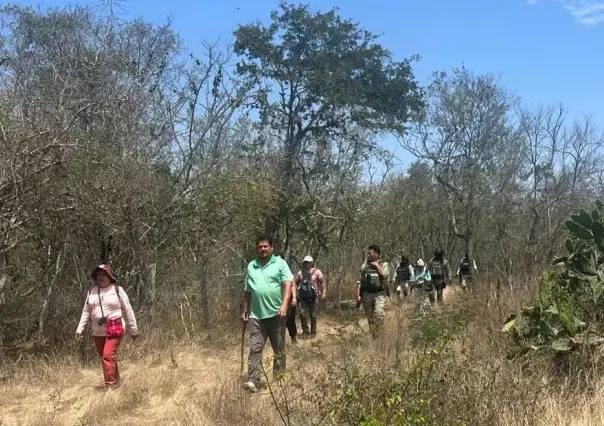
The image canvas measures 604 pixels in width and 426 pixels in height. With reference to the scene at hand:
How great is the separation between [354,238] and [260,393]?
1247 centimetres

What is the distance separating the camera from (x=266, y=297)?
6.04 meters

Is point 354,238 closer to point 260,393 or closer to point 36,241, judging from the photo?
point 36,241

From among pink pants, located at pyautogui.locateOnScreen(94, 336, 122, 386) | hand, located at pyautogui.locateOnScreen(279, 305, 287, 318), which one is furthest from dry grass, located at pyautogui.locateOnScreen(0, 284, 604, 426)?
hand, located at pyautogui.locateOnScreen(279, 305, 287, 318)

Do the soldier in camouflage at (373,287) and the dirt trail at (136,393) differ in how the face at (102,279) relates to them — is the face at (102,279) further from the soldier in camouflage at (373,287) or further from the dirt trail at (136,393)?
the soldier in camouflage at (373,287)

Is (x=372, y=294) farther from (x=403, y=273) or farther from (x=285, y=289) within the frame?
(x=403, y=273)

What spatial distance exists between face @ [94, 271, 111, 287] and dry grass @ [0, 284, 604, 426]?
101 cm

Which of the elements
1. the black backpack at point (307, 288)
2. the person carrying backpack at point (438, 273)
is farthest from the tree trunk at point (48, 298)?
the person carrying backpack at point (438, 273)

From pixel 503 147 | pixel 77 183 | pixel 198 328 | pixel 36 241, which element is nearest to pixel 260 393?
pixel 77 183

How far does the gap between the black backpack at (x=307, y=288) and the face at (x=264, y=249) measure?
4.34 m

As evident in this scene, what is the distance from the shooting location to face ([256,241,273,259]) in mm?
6078

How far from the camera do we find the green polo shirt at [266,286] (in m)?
6.04

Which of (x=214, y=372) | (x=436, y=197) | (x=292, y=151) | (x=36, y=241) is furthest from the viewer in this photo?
(x=436, y=197)

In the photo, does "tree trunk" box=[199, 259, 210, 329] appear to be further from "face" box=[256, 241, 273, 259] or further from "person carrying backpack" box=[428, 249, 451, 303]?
"person carrying backpack" box=[428, 249, 451, 303]

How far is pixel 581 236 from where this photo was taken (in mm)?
6043
